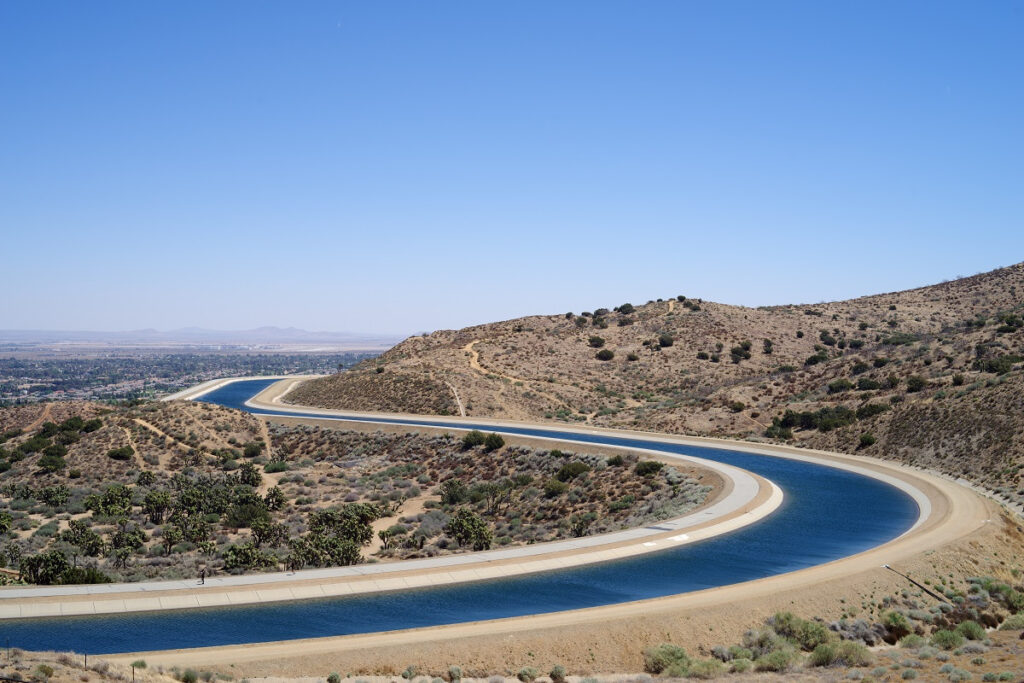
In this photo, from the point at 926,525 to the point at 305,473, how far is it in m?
38.2

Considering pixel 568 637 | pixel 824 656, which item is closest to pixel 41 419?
pixel 568 637

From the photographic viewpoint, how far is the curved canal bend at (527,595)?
72.6 ft

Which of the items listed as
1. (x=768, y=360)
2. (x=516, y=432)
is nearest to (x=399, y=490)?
(x=516, y=432)

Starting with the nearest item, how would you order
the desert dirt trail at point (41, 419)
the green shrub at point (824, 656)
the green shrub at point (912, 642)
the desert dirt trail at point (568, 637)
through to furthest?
the desert dirt trail at point (568, 637) → the green shrub at point (824, 656) → the green shrub at point (912, 642) → the desert dirt trail at point (41, 419)

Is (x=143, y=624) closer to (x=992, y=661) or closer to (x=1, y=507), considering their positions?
(x=992, y=661)

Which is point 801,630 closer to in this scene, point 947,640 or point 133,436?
point 947,640

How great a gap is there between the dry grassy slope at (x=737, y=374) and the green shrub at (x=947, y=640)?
21.8m

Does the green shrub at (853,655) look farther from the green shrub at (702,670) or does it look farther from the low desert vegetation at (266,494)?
the low desert vegetation at (266,494)

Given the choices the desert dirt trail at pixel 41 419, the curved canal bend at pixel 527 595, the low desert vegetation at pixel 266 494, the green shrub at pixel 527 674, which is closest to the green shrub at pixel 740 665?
the curved canal bend at pixel 527 595

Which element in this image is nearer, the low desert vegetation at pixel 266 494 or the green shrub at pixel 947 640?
the green shrub at pixel 947 640

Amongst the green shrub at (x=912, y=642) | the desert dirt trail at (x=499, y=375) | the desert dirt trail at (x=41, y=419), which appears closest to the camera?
the green shrub at (x=912, y=642)

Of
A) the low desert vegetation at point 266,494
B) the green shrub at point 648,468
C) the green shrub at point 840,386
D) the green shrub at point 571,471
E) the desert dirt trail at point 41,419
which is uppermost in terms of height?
the green shrub at point 840,386

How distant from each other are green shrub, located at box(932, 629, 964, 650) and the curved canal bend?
5.82 metres

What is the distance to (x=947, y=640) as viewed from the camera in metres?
21.5
